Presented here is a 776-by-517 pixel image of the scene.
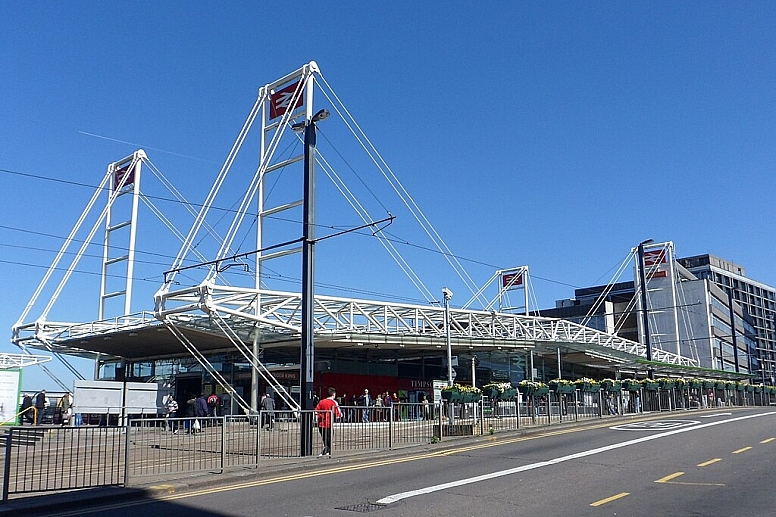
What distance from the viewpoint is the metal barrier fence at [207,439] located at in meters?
13.7

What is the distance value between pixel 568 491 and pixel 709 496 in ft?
6.94

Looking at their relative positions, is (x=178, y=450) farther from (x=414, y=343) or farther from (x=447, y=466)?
(x=414, y=343)

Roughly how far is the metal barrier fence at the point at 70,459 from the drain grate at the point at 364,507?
516 cm

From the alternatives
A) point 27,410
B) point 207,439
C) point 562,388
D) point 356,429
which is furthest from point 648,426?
point 27,410

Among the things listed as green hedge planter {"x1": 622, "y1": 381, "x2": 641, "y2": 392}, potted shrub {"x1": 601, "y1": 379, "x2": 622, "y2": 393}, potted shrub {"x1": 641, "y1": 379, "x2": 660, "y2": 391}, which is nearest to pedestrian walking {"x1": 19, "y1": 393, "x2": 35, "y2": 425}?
potted shrub {"x1": 601, "y1": 379, "x2": 622, "y2": 393}

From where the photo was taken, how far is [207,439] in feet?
52.1

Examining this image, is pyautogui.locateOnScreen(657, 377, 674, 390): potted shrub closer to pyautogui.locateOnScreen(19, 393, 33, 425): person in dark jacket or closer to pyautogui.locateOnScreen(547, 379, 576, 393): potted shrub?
pyautogui.locateOnScreen(547, 379, 576, 393): potted shrub

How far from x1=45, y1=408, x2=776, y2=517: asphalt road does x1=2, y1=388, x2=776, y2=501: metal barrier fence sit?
1.53 meters

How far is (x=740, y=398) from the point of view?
189ft

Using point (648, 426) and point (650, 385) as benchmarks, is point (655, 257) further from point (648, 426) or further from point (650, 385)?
point (648, 426)

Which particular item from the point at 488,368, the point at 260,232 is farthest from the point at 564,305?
the point at 260,232

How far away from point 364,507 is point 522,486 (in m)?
3.14

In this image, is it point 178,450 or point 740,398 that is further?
point 740,398

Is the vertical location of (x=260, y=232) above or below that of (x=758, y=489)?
above
